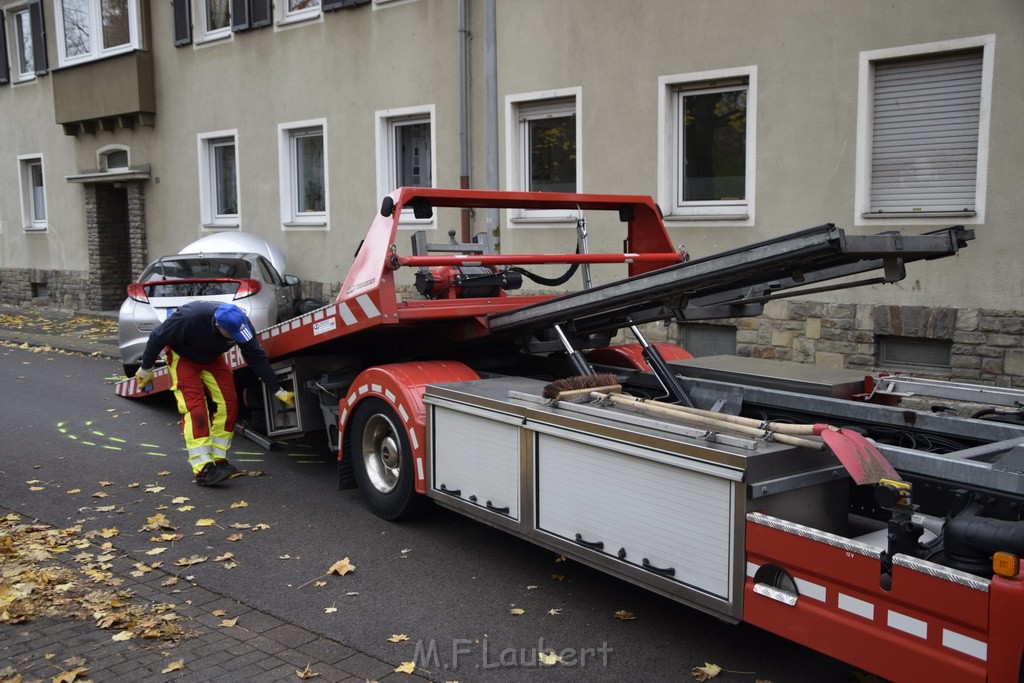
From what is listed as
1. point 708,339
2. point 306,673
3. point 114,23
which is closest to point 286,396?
point 306,673

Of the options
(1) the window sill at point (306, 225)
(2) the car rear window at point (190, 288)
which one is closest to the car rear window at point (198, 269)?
(2) the car rear window at point (190, 288)

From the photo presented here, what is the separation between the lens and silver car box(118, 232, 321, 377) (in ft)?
37.1

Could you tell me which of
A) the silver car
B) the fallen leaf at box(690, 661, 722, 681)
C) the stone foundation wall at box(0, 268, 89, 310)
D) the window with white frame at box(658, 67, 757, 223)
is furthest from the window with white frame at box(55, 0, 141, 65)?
the fallen leaf at box(690, 661, 722, 681)

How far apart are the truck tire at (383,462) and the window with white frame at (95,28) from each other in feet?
51.4

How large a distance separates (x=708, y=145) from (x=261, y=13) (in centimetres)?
914

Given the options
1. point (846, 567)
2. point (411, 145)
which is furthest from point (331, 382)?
point (411, 145)

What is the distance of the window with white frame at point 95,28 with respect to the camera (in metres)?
19.2

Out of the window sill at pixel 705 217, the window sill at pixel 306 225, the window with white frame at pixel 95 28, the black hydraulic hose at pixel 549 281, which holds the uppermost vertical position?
the window with white frame at pixel 95 28

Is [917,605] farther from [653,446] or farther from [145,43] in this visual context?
[145,43]

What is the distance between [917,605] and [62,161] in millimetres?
22604

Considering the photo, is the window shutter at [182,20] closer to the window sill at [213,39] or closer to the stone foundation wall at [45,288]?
the window sill at [213,39]

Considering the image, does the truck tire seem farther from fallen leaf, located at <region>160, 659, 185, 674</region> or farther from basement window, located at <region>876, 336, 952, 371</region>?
basement window, located at <region>876, 336, 952, 371</region>

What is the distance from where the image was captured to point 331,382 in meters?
6.96

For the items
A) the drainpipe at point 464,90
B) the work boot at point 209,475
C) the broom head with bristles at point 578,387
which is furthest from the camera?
the drainpipe at point 464,90
